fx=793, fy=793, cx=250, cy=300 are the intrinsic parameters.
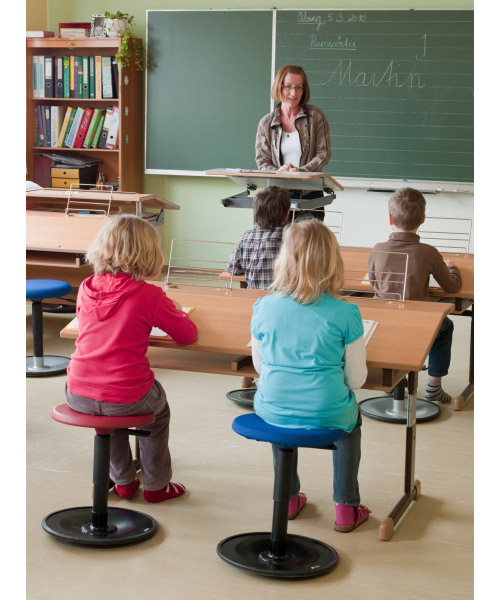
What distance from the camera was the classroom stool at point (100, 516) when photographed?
7.75ft

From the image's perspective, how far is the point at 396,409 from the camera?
3766mm

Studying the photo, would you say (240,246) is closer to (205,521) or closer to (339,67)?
(205,521)

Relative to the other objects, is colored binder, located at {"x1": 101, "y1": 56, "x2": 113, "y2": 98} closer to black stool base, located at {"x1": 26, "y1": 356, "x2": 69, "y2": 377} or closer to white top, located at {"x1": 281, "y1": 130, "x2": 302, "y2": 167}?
white top, located at {"x1": 281, "y1": 130, "x2": 302, "y2": 167}

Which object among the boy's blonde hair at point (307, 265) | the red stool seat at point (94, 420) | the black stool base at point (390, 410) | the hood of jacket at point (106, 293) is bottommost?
the black stool base at point (390, 410)

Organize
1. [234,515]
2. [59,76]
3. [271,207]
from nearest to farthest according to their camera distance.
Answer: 1. [234,515]
2. [271,207]
3. [59,76]

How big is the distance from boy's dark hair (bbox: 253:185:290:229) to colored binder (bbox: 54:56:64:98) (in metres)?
4.20

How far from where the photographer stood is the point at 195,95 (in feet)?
23.0

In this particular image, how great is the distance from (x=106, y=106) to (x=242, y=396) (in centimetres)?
Result: 409

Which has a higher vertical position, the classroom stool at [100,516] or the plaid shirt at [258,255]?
the plaid shirt at [258,255]

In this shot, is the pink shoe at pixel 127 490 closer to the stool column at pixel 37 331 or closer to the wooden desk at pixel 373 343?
the wooden desk at pixel 373 343

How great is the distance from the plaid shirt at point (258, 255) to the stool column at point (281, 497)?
1.39m

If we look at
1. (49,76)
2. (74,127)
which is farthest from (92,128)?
(49,76)

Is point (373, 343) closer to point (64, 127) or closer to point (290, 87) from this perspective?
point (290, 87)

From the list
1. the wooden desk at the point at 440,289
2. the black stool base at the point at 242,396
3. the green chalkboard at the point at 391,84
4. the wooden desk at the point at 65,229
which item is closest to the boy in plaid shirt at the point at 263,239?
the wooden desk at the point at 440,289
